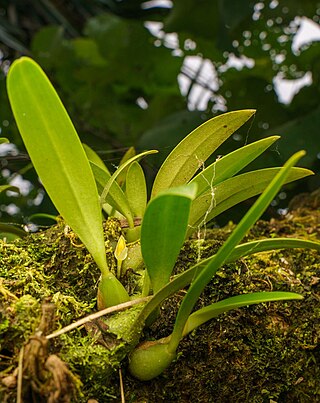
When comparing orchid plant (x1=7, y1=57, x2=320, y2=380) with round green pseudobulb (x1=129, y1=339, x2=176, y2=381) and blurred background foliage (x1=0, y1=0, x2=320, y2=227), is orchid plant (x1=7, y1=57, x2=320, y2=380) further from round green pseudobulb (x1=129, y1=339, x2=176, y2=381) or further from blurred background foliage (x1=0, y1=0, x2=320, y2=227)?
blurred background foliage (x1=0, y1=0, x2=320, y2=227)

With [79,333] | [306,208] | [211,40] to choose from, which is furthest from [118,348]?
[211,40]

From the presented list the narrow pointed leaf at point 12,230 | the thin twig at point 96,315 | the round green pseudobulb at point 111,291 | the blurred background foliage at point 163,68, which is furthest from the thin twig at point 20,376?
the blurred background foliage at point 163,68

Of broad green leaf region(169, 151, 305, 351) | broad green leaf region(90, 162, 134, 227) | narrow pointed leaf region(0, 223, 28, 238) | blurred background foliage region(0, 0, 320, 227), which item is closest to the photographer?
broad green leaf region(169, 151, 305, 351)

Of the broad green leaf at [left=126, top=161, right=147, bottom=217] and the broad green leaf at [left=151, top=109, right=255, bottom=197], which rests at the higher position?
the broad green leaf at [left=151, top=109, right=255, bottom=197]

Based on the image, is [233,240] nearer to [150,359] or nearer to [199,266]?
[199,266]

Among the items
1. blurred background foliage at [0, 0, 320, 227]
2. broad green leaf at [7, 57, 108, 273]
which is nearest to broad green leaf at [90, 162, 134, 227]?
broad green leaf at [7, 57, 108, 273]

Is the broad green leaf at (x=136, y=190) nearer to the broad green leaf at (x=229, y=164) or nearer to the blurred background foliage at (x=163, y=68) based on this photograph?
the broad green leaf at (x=229, y=164)

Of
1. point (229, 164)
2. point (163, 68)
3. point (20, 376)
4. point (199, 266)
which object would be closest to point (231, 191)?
point (229, 164)
